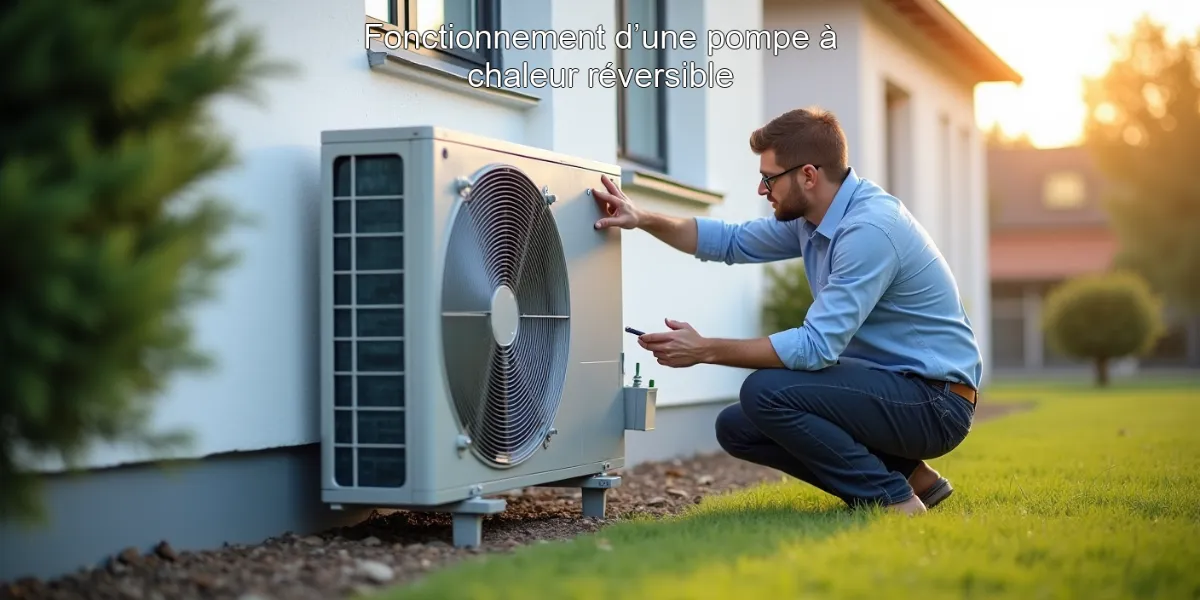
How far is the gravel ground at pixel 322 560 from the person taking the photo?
9.25 ft

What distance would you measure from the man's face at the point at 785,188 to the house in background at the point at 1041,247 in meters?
29.5

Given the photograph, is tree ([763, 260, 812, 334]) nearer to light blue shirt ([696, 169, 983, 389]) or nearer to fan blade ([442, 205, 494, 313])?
light blue shirt ([696, 169, 983, 389])

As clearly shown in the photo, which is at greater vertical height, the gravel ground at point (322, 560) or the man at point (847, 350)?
the man at point (847, 350)

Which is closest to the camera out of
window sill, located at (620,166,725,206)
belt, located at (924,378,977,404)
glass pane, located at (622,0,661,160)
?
belt, located at (924,378,977,404)

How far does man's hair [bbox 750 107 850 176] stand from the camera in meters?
4.12

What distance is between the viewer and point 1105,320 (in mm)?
19625

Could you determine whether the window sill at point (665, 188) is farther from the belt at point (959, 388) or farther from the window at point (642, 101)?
the belt at point (959, 388)

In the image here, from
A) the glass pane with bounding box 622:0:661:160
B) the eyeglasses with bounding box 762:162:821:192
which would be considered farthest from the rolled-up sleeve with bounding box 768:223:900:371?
the glass pane with bounding box 622:0:661:160

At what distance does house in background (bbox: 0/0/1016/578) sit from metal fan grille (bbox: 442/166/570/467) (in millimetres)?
519

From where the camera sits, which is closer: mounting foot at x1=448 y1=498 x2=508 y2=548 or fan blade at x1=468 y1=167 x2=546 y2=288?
mounting foot at x1=448 y1=498 x2=508 y2=548

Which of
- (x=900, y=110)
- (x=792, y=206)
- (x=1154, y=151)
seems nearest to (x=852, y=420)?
(x=792, y=206)

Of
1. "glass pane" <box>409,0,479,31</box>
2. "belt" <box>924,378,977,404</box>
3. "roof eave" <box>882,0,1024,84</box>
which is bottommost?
"belt" <box>924,378,977,404</box>

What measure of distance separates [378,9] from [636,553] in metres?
2.27

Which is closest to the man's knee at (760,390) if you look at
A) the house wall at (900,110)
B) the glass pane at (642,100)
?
the glass pane at (642,100)
